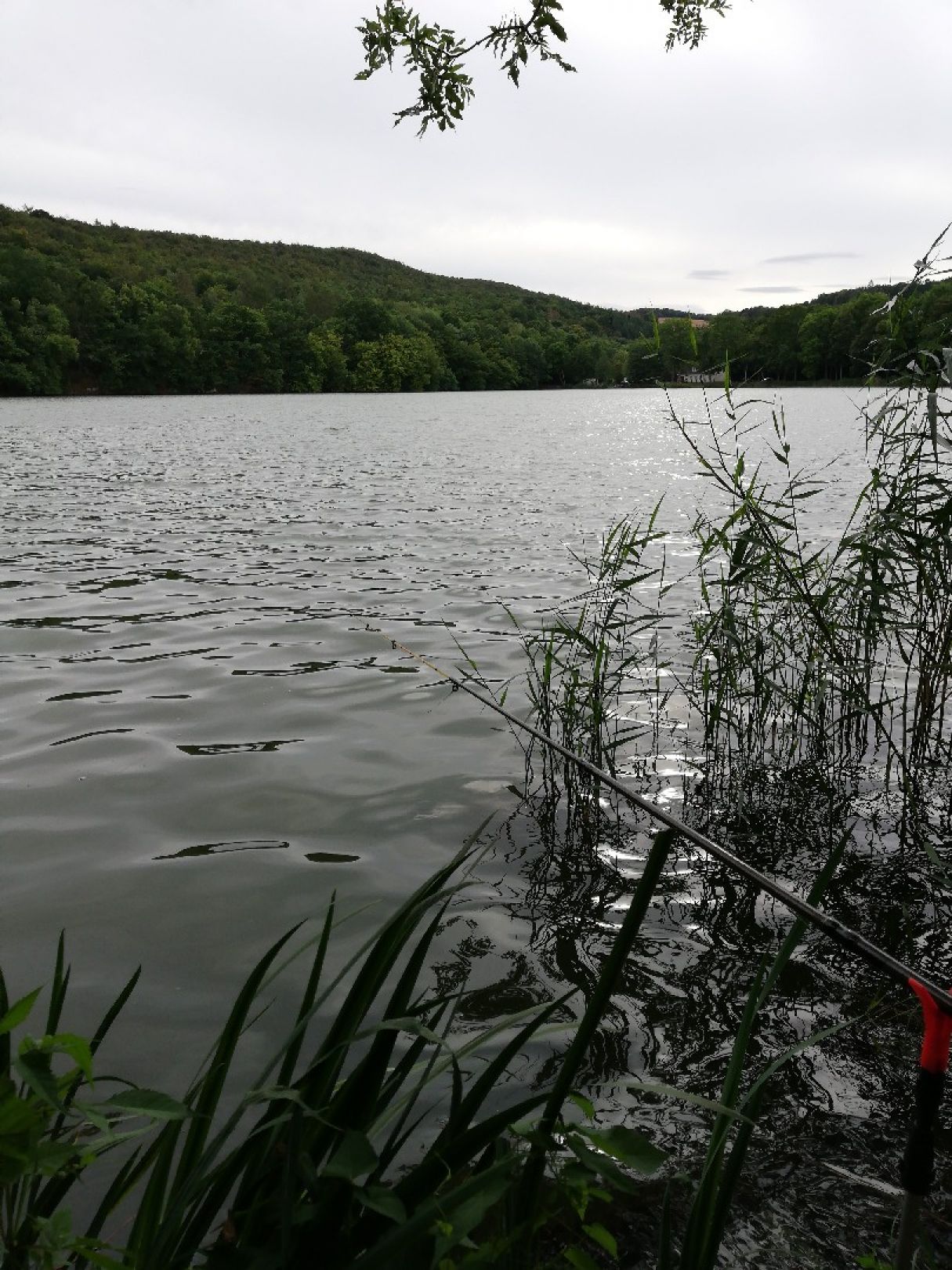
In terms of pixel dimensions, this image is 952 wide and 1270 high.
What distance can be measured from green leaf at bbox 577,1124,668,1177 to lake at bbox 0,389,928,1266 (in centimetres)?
135

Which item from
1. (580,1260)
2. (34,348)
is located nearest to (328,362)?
(34,348)

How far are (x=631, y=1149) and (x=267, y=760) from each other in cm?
505

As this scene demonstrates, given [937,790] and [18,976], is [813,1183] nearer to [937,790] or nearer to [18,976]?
[18,976]

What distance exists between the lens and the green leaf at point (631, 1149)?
1444 millimetres

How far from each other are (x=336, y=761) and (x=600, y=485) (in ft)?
59.5

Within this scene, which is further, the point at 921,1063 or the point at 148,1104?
the point at 148,1104

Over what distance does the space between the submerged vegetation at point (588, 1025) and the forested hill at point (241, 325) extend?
66581 mm

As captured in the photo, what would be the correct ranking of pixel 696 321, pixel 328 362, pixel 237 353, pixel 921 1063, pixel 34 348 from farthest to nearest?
pixel 328 362 < pixel 237 353 < pixel 34 348 < pixel 696 321 < pixel 921 1063

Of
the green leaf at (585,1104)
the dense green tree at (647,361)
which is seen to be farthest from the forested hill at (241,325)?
the green leaf at (585,1104)

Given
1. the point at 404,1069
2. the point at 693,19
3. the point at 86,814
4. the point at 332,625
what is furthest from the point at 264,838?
the point at 693,19

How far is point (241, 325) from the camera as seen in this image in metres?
104

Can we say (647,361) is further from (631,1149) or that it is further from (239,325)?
(239,325)

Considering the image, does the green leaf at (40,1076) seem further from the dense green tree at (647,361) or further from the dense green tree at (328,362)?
the dense green tree at (328,362)

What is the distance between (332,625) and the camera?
9.77 metres
